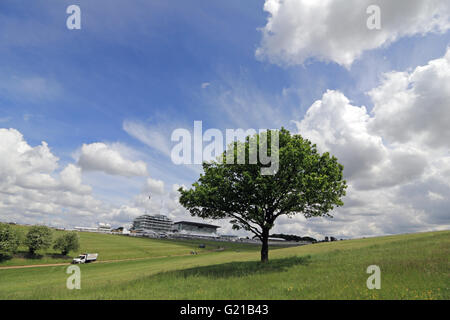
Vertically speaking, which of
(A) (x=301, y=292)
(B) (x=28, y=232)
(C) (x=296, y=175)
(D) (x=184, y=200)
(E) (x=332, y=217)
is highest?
(C) (x=296, y=175)

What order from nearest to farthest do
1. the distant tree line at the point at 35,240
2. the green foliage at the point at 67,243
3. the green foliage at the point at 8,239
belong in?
the green foliage at the point at 8,239, the distant tree line at the point at 35,240, the green foliage at the point at 67,243

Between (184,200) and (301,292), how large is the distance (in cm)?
1755

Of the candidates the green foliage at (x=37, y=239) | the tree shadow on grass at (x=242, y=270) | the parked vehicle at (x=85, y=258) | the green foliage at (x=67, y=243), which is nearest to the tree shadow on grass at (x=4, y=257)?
the green foliage at (x=37, y=239)

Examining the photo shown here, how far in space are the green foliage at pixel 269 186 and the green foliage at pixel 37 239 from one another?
64.9m

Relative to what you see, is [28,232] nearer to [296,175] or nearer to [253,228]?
[253,228]

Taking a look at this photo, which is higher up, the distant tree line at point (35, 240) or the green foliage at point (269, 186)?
the green foliage at point (269, 186)

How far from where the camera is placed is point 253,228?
28.7 meters

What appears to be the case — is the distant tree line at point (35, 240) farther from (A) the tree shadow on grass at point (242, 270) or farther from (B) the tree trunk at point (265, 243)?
(B) the tree trunk at point (265, 243)

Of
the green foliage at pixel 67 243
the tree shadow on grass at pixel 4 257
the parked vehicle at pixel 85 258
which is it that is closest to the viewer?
the tree shadow on grass at pixel 4 257

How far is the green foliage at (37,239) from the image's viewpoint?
67.7 metres

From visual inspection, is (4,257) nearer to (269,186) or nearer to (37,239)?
(37,239)

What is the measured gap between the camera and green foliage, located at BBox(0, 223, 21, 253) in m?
59.7

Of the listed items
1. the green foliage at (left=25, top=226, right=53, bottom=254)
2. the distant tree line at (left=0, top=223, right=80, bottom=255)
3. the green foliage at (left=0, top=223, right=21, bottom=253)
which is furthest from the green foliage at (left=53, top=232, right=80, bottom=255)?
the green foliage at (left=0, top=223, right=21, bottom=253)
